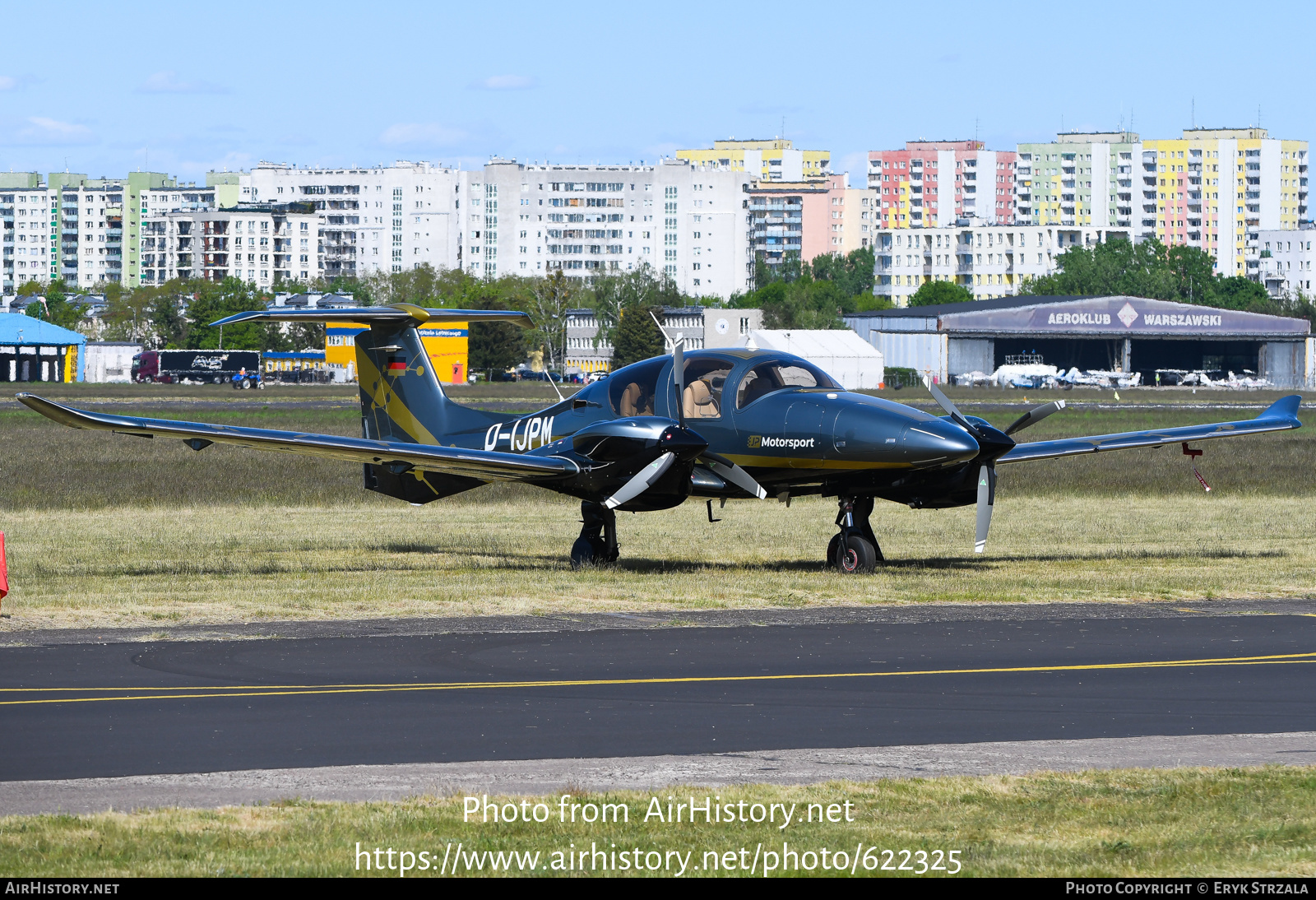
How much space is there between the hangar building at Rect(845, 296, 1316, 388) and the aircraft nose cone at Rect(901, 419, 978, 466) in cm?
11839

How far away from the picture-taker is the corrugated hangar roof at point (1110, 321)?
137125 millimetres

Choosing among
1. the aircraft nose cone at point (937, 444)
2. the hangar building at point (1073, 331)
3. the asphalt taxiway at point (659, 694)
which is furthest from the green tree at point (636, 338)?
the asphalt taxiway at point (659, 694)

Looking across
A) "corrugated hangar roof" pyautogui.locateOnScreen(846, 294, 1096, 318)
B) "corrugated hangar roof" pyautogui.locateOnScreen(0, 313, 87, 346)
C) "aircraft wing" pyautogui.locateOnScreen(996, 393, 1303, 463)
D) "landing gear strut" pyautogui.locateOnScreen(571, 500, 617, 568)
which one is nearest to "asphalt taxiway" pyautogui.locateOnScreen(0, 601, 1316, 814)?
"landing gear strut" pyautogui.locateOnScreen(571, 500, 617, 568)

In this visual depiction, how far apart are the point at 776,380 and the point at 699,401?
101 cm

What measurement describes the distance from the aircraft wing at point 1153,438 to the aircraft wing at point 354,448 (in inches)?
248

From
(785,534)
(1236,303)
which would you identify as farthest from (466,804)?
(1236,303)

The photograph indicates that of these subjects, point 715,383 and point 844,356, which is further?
point 844,356

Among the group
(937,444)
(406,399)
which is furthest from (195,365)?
(937,444)

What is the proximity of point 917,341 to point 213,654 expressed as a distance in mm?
128133

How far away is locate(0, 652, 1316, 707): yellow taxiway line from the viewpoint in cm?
1227

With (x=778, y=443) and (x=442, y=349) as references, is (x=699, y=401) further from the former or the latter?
(x=442, y=349)

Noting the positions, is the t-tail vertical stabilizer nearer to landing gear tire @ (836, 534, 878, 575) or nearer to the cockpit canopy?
the cockpit canopy

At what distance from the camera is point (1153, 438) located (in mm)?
23281

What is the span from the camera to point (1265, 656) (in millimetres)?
14375
